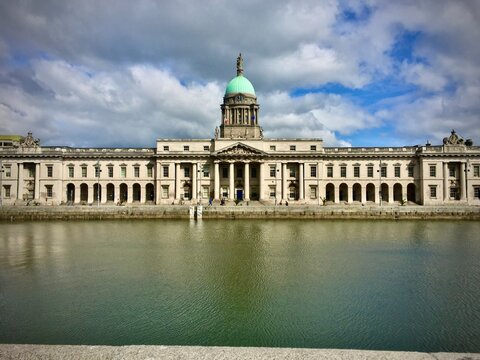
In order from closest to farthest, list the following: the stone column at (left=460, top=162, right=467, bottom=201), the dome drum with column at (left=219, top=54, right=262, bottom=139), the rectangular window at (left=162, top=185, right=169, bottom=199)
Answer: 1. the stone column at (left=460, top=162, right=467, bottom=201)
2. the rectangular window at (left=162, top=185, right=169, bottom=199)
3. the dome drum with column at (left=219, top=54, right=262, bottom=139)

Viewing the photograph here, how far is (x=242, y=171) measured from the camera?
69875mm

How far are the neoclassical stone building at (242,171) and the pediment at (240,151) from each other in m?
0.19

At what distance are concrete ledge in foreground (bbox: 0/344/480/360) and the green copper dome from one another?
74490mm

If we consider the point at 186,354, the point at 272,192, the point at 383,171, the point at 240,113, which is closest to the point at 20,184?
the point at 240,113

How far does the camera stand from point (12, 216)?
53.3 meters

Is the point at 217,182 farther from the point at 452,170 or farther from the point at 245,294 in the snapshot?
the point at 245,294

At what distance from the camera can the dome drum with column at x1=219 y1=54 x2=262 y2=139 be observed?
74812 mm

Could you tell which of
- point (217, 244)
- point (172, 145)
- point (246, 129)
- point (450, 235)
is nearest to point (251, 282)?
point (217, 244)

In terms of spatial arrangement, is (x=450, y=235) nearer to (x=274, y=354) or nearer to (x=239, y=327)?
(x=239, y=327)

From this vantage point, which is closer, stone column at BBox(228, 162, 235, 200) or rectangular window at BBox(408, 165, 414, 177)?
stone column at BBox(228, 162, 235, 200)

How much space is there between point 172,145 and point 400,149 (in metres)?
45.5

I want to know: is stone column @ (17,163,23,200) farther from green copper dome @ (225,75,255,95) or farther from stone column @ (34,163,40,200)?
green copper dome @ (225,75,255,95)

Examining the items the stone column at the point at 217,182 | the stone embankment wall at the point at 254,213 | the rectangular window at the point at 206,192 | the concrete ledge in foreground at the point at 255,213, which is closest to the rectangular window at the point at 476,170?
the concrete ledge in foreground at the point at 255,213

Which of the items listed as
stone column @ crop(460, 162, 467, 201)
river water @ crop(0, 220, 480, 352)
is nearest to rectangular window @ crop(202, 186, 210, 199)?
river water @ crop(0, 220, 480, 352)
